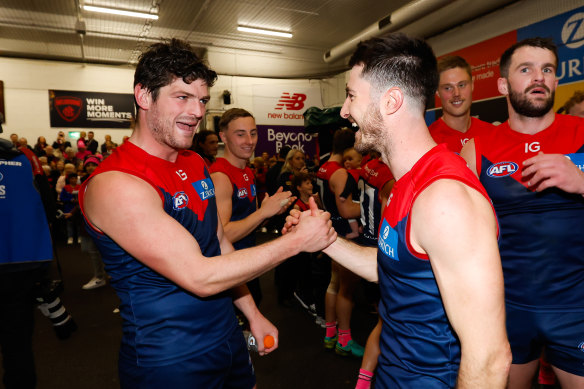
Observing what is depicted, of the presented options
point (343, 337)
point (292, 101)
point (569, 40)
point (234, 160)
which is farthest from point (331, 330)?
point (292, 101)

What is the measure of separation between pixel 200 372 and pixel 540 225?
1689 mm

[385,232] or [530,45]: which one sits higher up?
[530,45]

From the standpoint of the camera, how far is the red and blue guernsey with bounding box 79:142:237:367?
54.3 inches

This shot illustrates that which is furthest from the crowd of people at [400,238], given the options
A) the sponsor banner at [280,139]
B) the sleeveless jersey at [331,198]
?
the sponsor banner at [280,139]

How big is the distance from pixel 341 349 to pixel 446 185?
2742 mm

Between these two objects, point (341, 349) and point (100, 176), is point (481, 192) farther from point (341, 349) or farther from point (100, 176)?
A: point (341, 349)

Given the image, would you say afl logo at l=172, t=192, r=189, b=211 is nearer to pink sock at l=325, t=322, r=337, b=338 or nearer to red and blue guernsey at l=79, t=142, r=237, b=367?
red and blue guernsey at l=79, t=142, r=237, b=367

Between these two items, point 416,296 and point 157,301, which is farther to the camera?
point 157,301

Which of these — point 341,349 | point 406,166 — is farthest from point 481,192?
point 341,349

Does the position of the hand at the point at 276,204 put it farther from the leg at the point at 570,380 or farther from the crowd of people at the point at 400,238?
the leg at the point at 570,380

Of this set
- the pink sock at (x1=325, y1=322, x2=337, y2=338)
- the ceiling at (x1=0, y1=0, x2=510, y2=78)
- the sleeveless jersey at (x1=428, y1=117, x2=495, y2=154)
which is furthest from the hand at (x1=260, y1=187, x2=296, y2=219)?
the ceiling at (x1=0, y1=0, x2=510, y2=78)

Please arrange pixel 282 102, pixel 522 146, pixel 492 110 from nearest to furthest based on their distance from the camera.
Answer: pixel 522 146, pixel 492 110, pixel 282 102

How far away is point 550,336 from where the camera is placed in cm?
162

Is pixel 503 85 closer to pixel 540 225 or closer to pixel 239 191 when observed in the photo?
pixel 540 225
